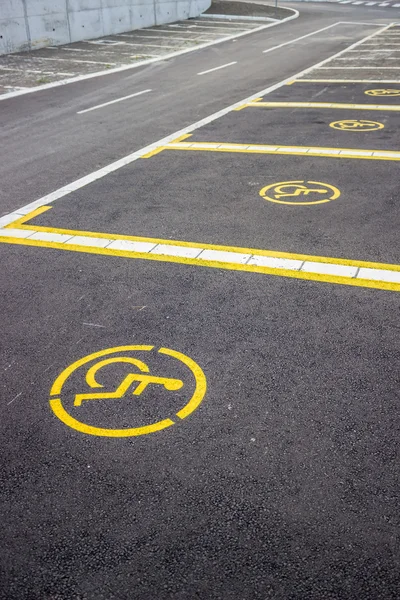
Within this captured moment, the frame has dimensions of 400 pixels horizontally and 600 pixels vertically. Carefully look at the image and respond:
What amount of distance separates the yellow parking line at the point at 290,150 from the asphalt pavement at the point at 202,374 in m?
0.08

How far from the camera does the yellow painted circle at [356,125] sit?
12.3 m

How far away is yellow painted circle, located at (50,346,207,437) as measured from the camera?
165 inches

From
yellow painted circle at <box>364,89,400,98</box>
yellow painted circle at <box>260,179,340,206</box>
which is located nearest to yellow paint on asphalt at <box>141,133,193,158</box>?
yellow painted circle at <box>260,179,340,206</box>

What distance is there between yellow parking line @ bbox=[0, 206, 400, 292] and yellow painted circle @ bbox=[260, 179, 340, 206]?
1.81m

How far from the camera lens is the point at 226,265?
21.7ft

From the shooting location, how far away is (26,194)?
30.5 feet

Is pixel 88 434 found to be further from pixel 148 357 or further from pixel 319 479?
pixel 319 479

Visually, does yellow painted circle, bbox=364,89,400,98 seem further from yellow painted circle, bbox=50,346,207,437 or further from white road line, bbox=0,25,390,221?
yellow painted circle, bbox=50,346,207,437

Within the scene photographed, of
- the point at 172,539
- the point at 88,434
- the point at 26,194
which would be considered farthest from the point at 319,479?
the point at 26,194

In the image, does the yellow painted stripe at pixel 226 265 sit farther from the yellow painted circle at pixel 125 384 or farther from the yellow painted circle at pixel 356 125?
the yellow painted circle at pixel 356 125

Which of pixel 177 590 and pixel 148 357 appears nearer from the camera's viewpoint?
pixel 177 590

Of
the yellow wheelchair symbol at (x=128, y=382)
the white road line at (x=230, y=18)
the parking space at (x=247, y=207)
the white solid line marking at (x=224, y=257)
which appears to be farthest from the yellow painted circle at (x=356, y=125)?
the white road line at (x=230, y=18)

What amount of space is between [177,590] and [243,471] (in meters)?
0.92

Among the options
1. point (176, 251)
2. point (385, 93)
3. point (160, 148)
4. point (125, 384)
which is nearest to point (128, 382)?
point (125, 384)
